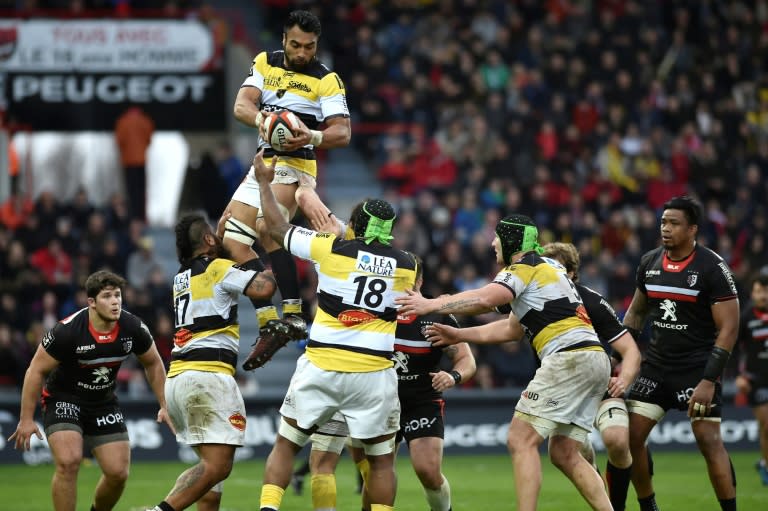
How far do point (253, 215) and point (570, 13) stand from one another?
1787cm

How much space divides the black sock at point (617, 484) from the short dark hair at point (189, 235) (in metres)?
4.10

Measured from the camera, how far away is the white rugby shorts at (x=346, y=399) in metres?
9.78

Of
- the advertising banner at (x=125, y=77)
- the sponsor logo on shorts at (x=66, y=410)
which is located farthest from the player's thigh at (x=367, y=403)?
the advertising banner at (x=125, y=77)

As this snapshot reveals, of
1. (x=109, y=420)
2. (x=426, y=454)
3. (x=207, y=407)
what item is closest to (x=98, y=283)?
(x=109, y=420)

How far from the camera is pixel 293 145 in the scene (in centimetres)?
1042

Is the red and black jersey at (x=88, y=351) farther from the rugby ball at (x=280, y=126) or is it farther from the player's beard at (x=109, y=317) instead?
the rugby ball at (x=280, y=126)

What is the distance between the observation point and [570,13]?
27406 millimetres

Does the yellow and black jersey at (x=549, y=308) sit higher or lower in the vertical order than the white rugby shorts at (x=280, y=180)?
lower

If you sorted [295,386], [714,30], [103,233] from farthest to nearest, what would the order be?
[714,30] < [103,233] < [295,386]

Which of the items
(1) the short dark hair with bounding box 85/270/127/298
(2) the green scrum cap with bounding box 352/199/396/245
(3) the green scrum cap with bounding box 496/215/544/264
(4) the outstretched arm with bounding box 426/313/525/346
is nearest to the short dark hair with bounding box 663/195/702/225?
(3) the green scrum cap with bounding box 496/215/544/264

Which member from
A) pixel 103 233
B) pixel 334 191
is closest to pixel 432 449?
pixel 103 233

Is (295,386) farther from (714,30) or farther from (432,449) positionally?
(714,30)

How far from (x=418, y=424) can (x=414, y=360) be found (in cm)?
63

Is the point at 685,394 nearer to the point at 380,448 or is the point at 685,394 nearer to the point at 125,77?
the point at 380,448
